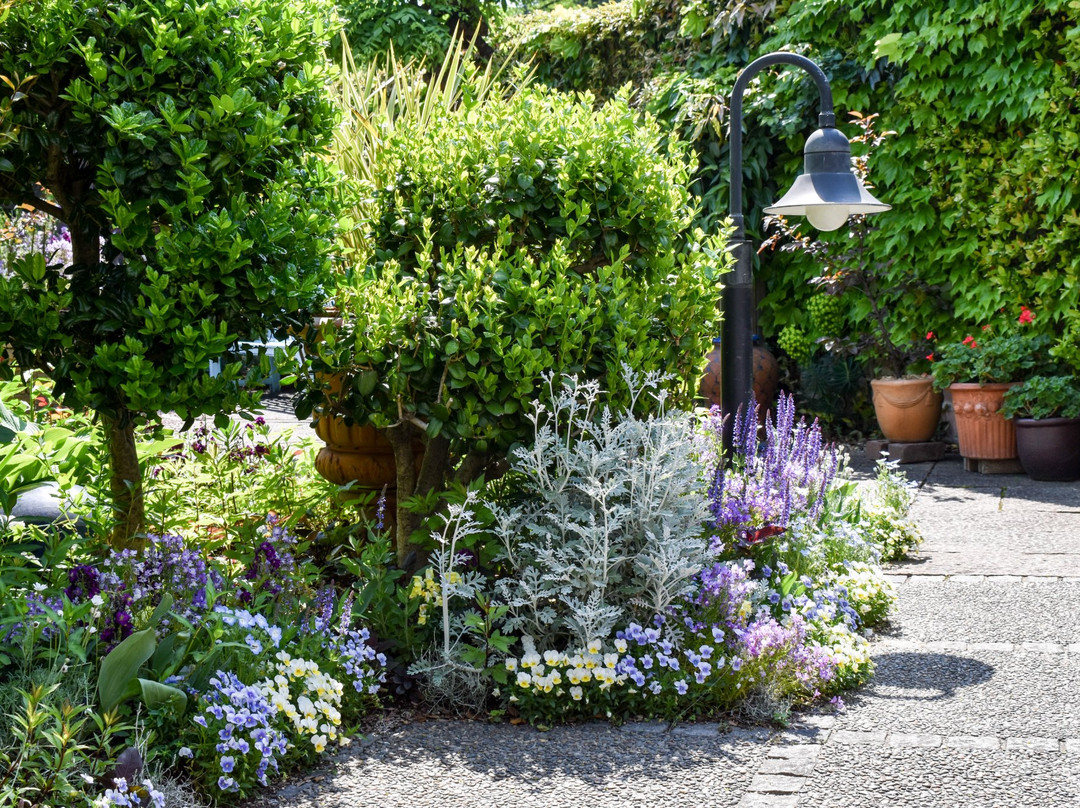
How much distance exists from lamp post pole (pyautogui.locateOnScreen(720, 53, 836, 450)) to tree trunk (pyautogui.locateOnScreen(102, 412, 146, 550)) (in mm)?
2229

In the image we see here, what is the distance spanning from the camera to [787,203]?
398cm

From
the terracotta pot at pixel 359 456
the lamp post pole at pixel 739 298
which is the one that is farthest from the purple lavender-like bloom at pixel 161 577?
the lamp post pole at pixel 739 298

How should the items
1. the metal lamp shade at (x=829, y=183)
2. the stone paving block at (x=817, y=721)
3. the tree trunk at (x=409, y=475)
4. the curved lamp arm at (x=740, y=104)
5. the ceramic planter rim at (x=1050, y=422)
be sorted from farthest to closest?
the ceramic planter rim at (x=1050, y=422)
the curved lamp arm at (x=740, y=104)
the metal lamp shade at (x=829, y=183)
the tree trunk at (x=409, y=475)
the stone paving block at (x=817, y=721)

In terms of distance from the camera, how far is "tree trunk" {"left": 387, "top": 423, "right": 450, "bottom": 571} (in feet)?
12.2

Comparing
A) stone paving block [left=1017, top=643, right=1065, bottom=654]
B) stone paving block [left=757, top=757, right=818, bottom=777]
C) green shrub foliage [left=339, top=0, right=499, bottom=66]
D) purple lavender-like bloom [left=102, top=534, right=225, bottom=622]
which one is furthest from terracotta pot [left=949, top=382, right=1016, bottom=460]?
green shrub foliage [left=339, top=0, right=499, bottom=66]

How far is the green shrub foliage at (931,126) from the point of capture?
22.2 feet

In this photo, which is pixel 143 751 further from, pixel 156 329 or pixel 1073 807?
pixel 1073 807

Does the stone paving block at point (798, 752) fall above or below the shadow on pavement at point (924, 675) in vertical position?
below

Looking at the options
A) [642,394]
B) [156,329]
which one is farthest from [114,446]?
[642,394]

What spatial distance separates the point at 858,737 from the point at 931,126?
5.72 m

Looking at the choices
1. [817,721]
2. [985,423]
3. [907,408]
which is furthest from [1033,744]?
[907,408]

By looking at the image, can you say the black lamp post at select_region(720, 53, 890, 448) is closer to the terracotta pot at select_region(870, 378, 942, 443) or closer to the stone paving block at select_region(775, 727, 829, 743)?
the stone paving block at select_region(775, 727, 829, 743)

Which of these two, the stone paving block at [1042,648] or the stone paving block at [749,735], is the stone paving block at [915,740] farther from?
the stone paving block at [1042,648]

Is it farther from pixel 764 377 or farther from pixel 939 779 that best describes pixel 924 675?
pixel 764 377
